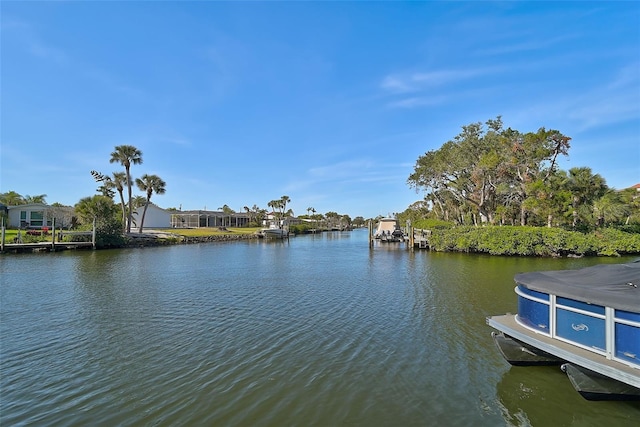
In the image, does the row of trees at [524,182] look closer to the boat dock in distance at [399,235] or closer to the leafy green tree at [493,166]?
the leafy green tree at [493,166]

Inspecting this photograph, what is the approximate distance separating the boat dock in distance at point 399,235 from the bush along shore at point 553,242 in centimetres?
708

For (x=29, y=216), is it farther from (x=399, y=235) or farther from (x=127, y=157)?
(x=399, y=235)

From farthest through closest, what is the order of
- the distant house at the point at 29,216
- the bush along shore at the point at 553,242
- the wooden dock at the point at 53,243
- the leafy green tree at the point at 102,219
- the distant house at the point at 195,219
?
the distant house at the point at 195,219 → the distant house at the point at 29,216 → the leafy green tree at the point at 102,219 → the wooden dock at the point at 53,243 → the bush along shore at the point at 553,242

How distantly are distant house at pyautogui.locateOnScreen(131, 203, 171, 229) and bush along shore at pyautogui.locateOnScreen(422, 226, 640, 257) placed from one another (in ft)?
202

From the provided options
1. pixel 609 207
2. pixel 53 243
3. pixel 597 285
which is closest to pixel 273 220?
pixel 53 243

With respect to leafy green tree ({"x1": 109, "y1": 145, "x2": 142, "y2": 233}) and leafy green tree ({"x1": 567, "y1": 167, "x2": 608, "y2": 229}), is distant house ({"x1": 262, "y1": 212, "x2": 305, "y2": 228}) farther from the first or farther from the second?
leafy green tree ({"x1": 567, "y1": 167, "x2": 608, "y2": 229})

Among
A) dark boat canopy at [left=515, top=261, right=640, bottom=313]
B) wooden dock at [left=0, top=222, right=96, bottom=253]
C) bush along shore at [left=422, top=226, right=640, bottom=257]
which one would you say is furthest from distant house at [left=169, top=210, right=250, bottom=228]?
dark boat canopy at [left=515, top=261, right=640, bottom=313]

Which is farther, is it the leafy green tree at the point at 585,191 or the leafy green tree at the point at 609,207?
the leafy green tree at the point at 585,191

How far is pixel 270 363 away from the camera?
23.3 ft

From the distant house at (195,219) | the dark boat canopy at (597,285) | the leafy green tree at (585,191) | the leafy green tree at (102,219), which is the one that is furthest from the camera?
the distant house at (195,219)

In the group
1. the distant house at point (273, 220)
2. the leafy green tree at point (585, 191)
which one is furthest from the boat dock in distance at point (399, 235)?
the distant house at point (273, 220)

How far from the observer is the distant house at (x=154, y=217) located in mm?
68312

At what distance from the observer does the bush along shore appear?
2762cm

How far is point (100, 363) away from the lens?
7.11 m
